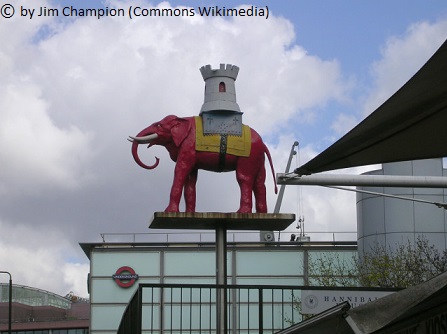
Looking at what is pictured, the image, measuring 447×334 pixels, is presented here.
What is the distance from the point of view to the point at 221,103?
21625 mm

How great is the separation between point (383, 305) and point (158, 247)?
4121 centimetres

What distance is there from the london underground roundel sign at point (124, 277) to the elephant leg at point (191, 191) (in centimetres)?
2605

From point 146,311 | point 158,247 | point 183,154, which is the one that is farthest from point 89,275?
point 183,154

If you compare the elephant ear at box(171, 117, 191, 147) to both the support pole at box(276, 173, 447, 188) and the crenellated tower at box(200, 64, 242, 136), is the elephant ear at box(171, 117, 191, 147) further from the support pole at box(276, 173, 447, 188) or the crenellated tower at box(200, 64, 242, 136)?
the support pole at box(276, 173, 447, 188)

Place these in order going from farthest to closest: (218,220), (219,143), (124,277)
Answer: (124,277) < (219,143) < (218,220)

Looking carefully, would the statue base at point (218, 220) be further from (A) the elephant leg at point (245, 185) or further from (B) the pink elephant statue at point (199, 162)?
(A) the elephant leg at point (245, 185)

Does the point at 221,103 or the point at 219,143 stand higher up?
the point at 221,103

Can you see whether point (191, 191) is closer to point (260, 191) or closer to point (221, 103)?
point (260, 191)

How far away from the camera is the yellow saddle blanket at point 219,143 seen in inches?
852

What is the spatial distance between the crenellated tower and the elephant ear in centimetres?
38

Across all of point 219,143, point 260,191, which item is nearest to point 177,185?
point 219,143

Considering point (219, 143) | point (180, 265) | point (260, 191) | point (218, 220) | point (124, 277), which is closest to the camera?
point (218, 220)

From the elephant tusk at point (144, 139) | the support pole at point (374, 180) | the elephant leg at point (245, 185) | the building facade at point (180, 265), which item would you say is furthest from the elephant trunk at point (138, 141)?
Result: the building facade at point (180, 265)

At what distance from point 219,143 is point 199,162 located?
23.3 inches
